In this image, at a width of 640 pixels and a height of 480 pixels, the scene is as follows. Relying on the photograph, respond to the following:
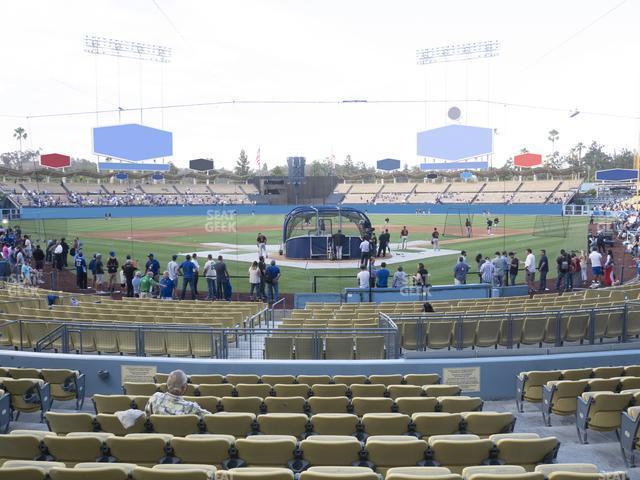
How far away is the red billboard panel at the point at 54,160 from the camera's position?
7456 cm

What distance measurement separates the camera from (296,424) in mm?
5773

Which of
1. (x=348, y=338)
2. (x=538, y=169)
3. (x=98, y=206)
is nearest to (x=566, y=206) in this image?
(x=538, y=169)

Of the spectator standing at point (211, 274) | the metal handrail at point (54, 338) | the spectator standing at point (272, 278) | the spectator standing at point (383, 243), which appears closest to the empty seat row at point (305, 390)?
the metal handrail at point (54, 338)

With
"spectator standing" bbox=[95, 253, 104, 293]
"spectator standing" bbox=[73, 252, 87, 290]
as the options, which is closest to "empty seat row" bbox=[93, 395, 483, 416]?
"spectator standing" bbox=[95, 253, 104, 293]

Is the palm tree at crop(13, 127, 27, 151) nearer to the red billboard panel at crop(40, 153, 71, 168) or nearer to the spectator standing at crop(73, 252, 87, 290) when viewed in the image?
the red billboard panel at crop(40, 153, 71, 168)

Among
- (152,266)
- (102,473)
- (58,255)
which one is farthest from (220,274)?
(102,473)

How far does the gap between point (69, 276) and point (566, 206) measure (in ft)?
186

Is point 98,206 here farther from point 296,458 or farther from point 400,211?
point 296,458

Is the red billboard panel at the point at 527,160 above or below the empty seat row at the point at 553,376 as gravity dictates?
above

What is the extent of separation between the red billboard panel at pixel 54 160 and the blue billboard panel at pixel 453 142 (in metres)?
48.5

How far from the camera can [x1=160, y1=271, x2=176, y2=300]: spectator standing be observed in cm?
1942

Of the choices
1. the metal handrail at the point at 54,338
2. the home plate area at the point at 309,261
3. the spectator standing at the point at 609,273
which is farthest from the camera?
the home plate area at the point at 309,261

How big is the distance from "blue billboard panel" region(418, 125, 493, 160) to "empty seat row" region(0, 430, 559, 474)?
199 feet

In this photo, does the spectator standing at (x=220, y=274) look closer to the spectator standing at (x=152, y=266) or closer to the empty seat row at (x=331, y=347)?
the spectator standing at (x=152, y=266)
